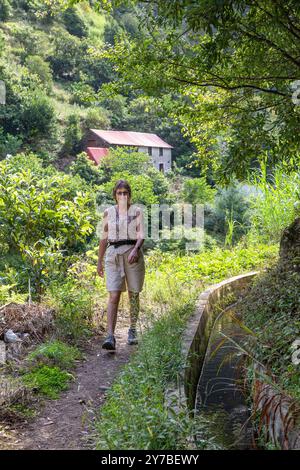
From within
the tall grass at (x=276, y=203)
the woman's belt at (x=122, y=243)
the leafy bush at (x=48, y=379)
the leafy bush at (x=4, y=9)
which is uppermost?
the leafy bush at (x=4, y=9)

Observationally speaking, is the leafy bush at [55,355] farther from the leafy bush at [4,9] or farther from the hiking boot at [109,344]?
the leafy bush at [4,9]

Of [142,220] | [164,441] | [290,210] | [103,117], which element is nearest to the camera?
[164,441]

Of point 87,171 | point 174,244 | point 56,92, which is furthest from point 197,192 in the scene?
point 56,92

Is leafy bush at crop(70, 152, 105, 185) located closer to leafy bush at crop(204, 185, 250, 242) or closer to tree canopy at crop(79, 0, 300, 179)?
leafy bush at crop(204, 185, 250, 242)

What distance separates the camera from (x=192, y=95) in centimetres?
656

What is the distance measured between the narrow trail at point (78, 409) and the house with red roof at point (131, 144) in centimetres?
2248

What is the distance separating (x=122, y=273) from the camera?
19.4ft

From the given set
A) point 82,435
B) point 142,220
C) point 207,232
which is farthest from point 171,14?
point 207,232

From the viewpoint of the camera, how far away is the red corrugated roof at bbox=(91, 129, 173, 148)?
2847 cm

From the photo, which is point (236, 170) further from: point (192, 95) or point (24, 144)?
point (24, 144)

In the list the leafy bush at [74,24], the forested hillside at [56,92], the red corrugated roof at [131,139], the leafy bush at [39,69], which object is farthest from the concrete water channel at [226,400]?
the leafy bush at [74,24]

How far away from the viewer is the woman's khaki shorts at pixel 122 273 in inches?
231

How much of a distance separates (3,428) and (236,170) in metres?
3.32

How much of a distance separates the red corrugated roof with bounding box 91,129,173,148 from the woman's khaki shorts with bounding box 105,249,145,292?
73.6 feet
